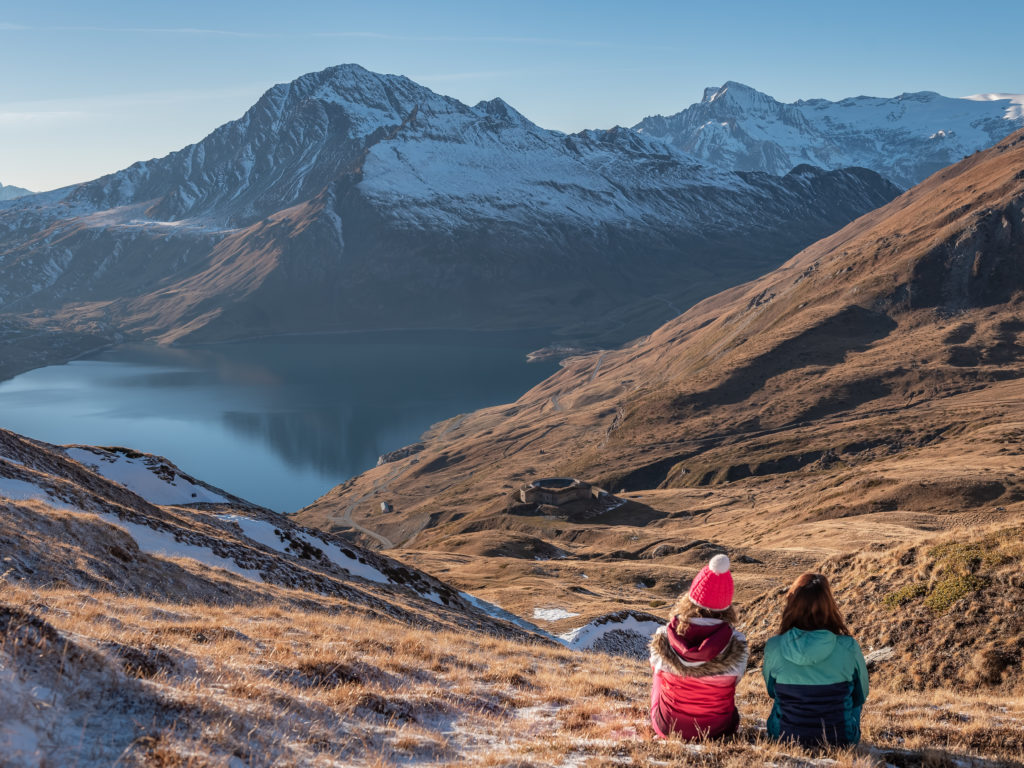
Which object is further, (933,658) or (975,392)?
(975,392)

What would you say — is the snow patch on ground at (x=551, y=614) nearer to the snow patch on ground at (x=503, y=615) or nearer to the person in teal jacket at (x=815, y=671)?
the snow patch on ground at (x=503, y=615)

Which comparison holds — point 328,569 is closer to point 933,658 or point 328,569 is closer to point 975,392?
point 933,658

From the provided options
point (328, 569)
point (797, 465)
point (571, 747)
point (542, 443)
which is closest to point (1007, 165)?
point (797, 465)

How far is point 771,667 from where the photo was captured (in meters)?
8.95

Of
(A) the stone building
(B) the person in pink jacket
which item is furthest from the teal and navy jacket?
(A) the stone building

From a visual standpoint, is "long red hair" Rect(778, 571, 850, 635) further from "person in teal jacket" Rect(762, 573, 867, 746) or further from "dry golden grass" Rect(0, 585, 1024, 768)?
"dry golden grass" Rect(0, 585, 1024, 768)

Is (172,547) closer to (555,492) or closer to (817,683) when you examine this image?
(817,683)

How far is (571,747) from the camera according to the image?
8.89 meters

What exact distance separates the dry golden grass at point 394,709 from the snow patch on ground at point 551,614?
26.0m

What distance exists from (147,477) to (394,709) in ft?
119

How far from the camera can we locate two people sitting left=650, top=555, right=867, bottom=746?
336 inches

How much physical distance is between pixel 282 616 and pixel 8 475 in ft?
46.8

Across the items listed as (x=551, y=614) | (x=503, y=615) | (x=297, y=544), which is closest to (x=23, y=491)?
(x=297, y=544)

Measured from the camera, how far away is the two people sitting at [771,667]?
8539 millimetres
